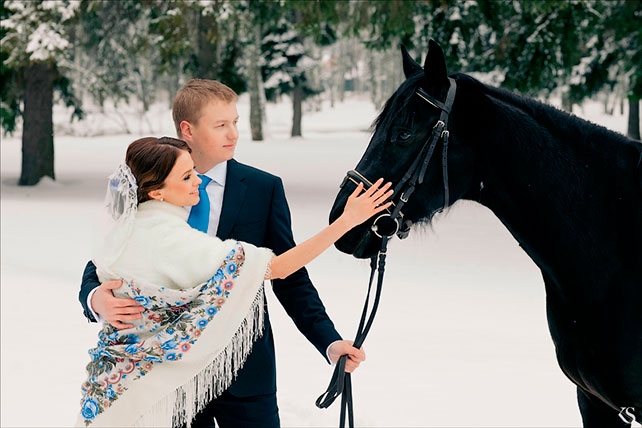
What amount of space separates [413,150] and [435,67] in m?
0.28

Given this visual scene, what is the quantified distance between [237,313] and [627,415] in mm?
1437

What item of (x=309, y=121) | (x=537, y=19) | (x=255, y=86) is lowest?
(x=309, y=121)

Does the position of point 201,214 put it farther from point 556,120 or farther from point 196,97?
point 556,120

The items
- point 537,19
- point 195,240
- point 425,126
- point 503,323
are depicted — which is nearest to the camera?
point 195,240

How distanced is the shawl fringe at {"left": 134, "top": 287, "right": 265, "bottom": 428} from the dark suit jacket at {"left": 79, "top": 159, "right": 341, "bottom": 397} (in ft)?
0.75

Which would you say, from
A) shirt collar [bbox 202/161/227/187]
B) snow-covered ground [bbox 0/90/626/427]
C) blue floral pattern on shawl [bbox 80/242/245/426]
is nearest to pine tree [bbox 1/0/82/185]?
snow-covered ground [bbox 0/90/626/427]

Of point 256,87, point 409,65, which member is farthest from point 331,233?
point 256,87

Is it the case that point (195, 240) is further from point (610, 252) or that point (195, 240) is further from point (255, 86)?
point (255, 86)

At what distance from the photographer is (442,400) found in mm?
5133

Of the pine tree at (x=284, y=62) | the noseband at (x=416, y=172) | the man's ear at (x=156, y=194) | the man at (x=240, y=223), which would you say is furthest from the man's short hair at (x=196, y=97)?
the pine tree at (x=284, y=62)

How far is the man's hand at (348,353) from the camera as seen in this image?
2463mm

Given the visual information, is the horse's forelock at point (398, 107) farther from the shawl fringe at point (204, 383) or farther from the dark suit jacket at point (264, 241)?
the shawl fringe at point (204, 383)

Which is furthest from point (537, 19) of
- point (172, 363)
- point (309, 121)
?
point (309, 121)

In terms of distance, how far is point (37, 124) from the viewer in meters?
16.5
